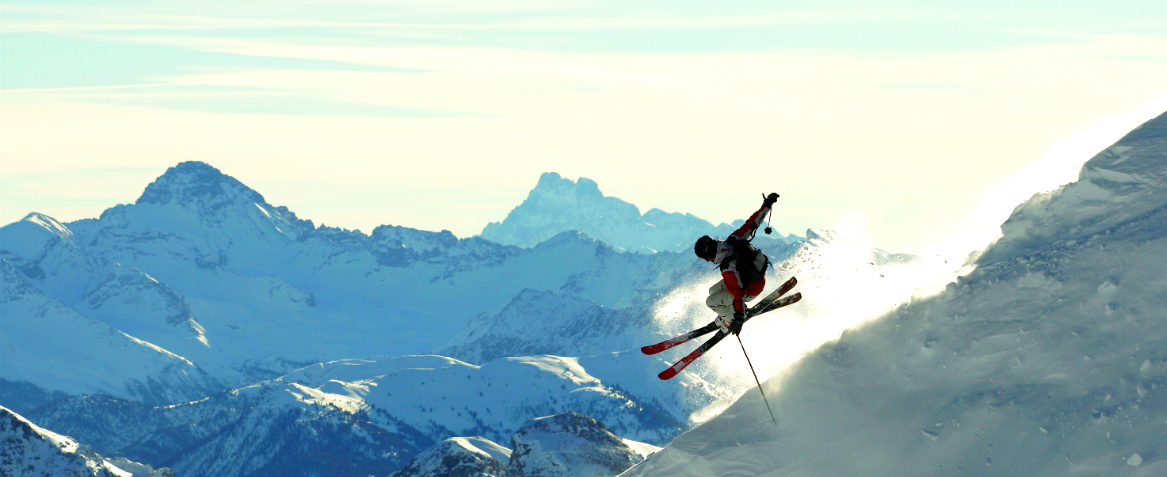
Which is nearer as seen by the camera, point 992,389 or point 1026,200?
point 992,389

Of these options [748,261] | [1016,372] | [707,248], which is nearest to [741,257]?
[748,261]

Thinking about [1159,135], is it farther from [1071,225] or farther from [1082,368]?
[1082,368]

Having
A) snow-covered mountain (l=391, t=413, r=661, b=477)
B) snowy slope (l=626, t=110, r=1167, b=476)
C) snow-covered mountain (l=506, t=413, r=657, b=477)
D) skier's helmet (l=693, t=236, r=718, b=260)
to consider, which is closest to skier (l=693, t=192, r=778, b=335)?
skier's helmet (l=693, t=236, r=718, b=260)

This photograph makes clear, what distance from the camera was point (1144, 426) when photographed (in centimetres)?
3006

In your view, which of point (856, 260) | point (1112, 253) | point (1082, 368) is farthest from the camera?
point (856, 260)

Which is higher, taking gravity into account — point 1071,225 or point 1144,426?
point 1071,225

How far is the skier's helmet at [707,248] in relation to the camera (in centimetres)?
2248

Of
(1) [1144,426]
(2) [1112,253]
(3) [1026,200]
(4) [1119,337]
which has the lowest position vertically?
(1) [1144,426]

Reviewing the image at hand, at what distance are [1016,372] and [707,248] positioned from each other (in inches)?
659

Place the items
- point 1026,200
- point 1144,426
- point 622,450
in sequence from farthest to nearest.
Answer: point 622,450 < point 1026,200 < point 1144,426

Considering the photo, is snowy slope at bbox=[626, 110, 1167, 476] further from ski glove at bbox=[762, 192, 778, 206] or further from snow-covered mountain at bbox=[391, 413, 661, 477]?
snow-covered mountain at bbox=[391, 413, 661, 477]

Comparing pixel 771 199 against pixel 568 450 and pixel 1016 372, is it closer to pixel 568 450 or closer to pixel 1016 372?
pixel 1016 372

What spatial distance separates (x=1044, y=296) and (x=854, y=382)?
703 centimetres

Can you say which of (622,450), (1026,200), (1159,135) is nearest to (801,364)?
(1026,200)
